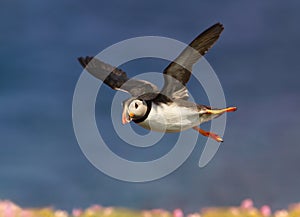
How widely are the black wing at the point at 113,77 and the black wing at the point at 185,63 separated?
37cm

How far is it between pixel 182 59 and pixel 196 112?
128 cm

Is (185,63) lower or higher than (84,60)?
lower

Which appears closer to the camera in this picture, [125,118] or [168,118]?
[168,118]

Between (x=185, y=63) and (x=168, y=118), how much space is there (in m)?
1.13

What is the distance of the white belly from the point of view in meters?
9.03

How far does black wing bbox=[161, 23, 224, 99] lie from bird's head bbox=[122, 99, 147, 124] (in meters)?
0.53

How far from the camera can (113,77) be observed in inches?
390

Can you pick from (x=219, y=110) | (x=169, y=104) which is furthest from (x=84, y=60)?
(x=219, y=110)

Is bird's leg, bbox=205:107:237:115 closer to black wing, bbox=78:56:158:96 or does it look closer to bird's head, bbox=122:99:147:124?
black wing, bbox=78:56:158:96

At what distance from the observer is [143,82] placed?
30.3 feet

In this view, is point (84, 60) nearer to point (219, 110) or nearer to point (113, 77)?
point (113, 77)

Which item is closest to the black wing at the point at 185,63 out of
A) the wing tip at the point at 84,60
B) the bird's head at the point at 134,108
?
the bird's head at the point at 134,108

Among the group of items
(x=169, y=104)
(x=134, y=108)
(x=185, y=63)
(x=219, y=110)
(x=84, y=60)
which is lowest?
(x=134, y=108)

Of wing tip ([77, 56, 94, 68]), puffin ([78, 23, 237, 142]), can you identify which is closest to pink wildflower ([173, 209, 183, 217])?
puffin ([78, 23, 237, 142])
